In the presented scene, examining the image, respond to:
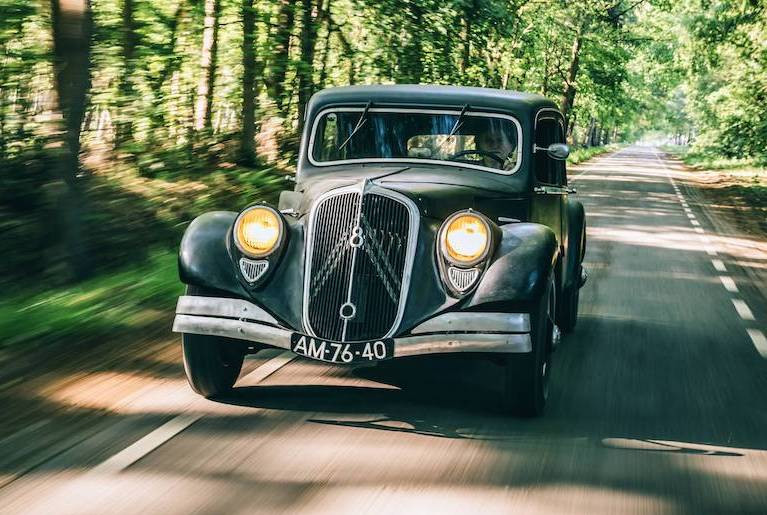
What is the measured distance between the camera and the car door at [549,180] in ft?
21.6

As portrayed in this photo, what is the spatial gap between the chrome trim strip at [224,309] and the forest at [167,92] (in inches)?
75.5

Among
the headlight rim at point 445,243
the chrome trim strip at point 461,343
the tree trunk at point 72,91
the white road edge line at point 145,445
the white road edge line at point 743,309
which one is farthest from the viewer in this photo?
the white road edge line at point 743,309

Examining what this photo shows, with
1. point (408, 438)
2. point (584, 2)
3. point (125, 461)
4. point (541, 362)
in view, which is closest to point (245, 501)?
point (125, 461)

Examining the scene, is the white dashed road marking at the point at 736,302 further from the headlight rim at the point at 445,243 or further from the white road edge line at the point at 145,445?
the white road edge line at the point at 145,445

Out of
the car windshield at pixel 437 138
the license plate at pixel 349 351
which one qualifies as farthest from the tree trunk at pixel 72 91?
the license plate at pixel 349 351

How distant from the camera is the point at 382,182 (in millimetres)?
5766

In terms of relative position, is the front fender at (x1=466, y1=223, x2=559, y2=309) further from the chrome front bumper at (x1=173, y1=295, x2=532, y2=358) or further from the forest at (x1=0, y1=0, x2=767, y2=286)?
the forest at (x1=0, y1=0, x2=767, y2=286)

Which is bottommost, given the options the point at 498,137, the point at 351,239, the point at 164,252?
the point at 164,252

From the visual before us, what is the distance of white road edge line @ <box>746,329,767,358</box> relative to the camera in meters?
7.80

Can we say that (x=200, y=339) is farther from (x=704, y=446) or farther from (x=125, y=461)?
(x=704, y=446)

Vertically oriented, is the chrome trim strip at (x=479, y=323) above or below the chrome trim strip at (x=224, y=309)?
above

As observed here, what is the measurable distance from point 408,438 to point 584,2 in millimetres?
35377

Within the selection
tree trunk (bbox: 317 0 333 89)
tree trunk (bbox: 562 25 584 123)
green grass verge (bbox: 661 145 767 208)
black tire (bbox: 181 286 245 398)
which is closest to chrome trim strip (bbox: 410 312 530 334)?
black tire (bbox: 181 286 245 398)

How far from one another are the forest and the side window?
1817mm
